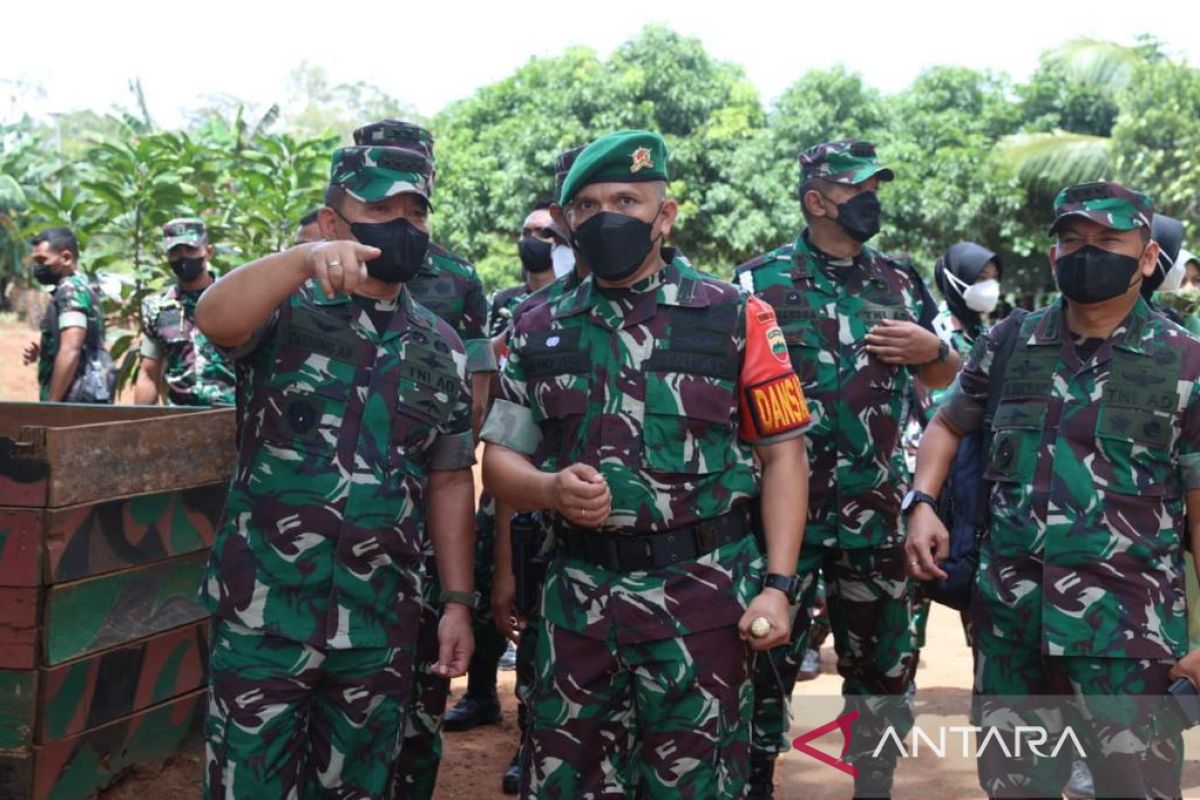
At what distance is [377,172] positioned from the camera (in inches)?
121

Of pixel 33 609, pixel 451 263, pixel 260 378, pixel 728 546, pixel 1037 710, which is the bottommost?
pixel 1037 710

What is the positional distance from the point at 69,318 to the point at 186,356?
1.37m

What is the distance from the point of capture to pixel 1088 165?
77.1ft

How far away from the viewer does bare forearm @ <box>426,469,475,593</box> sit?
3.31 m

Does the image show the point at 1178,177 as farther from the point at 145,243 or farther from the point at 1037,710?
the point at 1037,710

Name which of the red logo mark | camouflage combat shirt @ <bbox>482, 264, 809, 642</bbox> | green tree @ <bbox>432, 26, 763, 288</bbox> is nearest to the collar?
camouflage combat shirt @ <bbox>482, 264, 809, 642</bbox>

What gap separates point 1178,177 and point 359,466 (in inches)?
782

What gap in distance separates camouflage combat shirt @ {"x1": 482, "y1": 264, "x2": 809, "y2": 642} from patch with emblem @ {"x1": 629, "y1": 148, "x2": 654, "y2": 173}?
10.5 inches

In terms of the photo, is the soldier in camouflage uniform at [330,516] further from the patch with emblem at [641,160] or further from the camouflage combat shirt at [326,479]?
the patch with emblem at [641,160]

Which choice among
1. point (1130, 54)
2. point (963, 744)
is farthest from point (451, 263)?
point (1130, 54)

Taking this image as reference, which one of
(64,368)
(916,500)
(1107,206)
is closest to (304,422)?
(916,500)

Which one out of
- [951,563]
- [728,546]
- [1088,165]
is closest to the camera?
[728,546]

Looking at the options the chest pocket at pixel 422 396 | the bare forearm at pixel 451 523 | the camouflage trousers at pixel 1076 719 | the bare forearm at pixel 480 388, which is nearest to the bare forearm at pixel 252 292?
the chest pocket at pixel 422 396

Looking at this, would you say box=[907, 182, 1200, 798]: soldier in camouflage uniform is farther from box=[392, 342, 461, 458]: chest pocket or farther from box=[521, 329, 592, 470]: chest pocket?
box=[392, 342, 461, 458]: chest pocket
